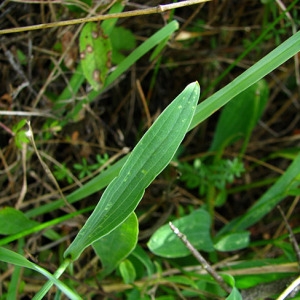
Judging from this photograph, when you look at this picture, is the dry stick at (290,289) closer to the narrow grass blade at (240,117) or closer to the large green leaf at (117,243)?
the large green leaf at (117,243)

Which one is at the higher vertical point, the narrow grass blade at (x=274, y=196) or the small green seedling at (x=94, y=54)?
the small green seedling at (x=94, y=54)

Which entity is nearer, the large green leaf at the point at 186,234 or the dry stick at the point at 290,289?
the dry stick at the point at 290,289

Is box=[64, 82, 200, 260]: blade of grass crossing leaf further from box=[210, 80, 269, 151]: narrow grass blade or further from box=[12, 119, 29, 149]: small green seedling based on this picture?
box=[210, 80, 269, 151]: narrow grass blade

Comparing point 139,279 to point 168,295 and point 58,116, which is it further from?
point 58,116

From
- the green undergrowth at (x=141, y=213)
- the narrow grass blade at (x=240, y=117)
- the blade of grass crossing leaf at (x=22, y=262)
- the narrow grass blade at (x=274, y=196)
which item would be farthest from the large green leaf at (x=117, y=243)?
the narrow grass blade at (x=240, y=117)

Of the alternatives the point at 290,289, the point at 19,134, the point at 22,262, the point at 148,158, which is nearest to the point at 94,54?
the point at 19,134

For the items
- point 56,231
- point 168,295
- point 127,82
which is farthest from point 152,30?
point 168,295
